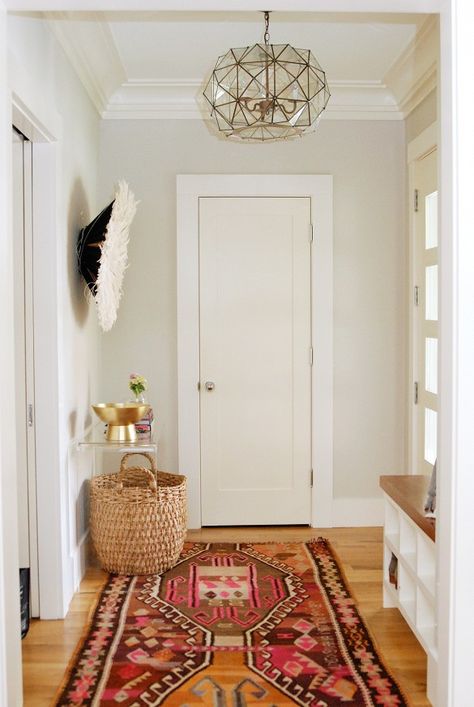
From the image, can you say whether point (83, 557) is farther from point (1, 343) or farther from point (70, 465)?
point (1, 343)

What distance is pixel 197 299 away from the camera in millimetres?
4570

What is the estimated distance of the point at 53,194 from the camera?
125 inches

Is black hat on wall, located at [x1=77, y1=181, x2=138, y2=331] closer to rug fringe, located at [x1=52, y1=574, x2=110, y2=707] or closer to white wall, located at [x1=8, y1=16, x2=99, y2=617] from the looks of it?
white wall, located at [x1=8, y1=16, x2=99, y2=617]

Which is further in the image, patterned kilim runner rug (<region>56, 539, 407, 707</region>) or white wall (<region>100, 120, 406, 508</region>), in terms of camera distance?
white wall (<region>100, 120, 406, 508</region>)

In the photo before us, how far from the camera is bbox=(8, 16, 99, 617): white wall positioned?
2939mm

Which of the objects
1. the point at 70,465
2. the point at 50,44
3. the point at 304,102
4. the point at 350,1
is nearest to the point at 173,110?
the point at 50,44

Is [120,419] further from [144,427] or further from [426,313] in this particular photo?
[426,313]

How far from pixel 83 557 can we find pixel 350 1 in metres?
2.82

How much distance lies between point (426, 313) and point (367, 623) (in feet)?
6.10

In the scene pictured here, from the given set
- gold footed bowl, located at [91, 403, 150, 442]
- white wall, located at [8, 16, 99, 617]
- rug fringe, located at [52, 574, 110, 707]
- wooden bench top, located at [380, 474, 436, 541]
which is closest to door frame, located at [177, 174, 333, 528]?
white wall, located at [8, 16, 99, 617]

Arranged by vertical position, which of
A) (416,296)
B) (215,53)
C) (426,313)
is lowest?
(426,313)

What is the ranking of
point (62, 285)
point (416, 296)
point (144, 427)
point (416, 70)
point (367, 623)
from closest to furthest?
point (367, 623) → point (62, 285) → point (144, 427) → point (416, 70) → point (416, 296)

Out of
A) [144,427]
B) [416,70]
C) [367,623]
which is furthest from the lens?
[416,70]

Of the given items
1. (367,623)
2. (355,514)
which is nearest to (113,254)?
(367,623)
